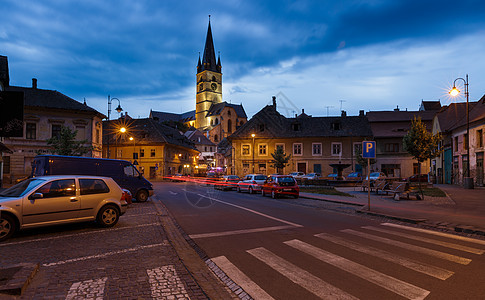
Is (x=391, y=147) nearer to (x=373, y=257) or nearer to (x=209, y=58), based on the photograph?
(x=373, y=257)

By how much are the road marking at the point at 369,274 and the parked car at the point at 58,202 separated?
6185 mm

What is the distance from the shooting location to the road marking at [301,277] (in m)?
4.86

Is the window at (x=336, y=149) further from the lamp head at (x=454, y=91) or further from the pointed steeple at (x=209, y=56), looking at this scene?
the pointed steeple at (x=209, y=56)

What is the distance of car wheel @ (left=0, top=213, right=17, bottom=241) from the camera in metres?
8.46

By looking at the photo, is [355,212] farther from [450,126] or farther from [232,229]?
[450,126]

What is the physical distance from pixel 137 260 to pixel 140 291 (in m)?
1.78

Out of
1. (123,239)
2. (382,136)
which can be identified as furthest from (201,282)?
(382,136)

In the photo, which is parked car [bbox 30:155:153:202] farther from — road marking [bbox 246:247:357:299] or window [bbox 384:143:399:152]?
window [bbox 384:143:399:152]

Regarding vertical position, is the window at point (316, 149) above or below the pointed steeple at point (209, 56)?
below

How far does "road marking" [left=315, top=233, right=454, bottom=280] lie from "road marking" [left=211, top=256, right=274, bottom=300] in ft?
9.92

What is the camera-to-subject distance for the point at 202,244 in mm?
8312

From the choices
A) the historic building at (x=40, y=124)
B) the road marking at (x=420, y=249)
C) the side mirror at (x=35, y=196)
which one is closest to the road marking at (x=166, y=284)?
the side mirror at (x=35, y=196)

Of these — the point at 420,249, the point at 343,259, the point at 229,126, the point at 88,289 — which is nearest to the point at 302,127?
the point at 420,249

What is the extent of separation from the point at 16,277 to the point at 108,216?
531 centimetres
